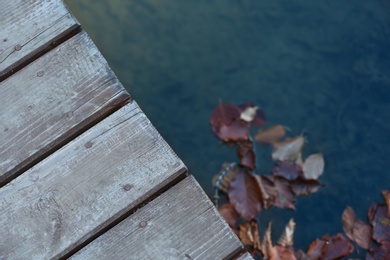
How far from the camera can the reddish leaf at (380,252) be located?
2.00 meters

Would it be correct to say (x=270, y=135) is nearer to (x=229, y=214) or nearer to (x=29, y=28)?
(x=229, y=214)

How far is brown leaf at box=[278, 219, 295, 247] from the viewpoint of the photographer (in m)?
2.04

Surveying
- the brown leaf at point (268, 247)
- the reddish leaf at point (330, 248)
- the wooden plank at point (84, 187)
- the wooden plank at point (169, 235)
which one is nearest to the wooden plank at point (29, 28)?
the wooden plank at point (84, 187)

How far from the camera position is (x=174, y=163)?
1.19 metres

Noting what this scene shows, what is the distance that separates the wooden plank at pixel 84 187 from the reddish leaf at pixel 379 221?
1128 mm

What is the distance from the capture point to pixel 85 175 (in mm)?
1195

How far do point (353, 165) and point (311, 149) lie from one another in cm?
17

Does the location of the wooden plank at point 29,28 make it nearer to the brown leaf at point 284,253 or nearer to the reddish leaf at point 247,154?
the reddish leaf at point 247,154

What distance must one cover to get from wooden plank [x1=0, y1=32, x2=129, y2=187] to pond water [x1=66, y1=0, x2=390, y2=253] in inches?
36.0

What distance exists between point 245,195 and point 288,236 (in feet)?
0.72

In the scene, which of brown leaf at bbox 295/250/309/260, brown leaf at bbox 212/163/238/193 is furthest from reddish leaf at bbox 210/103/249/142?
brown leaf at bbox 295/250/309/260

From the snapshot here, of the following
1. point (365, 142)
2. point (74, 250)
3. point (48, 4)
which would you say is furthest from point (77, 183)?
point (365, 142)

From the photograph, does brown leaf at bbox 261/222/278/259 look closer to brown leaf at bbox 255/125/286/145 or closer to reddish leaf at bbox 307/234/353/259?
reddish leaf at bbox 307/234/353/259

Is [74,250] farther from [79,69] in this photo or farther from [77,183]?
[79,69]
